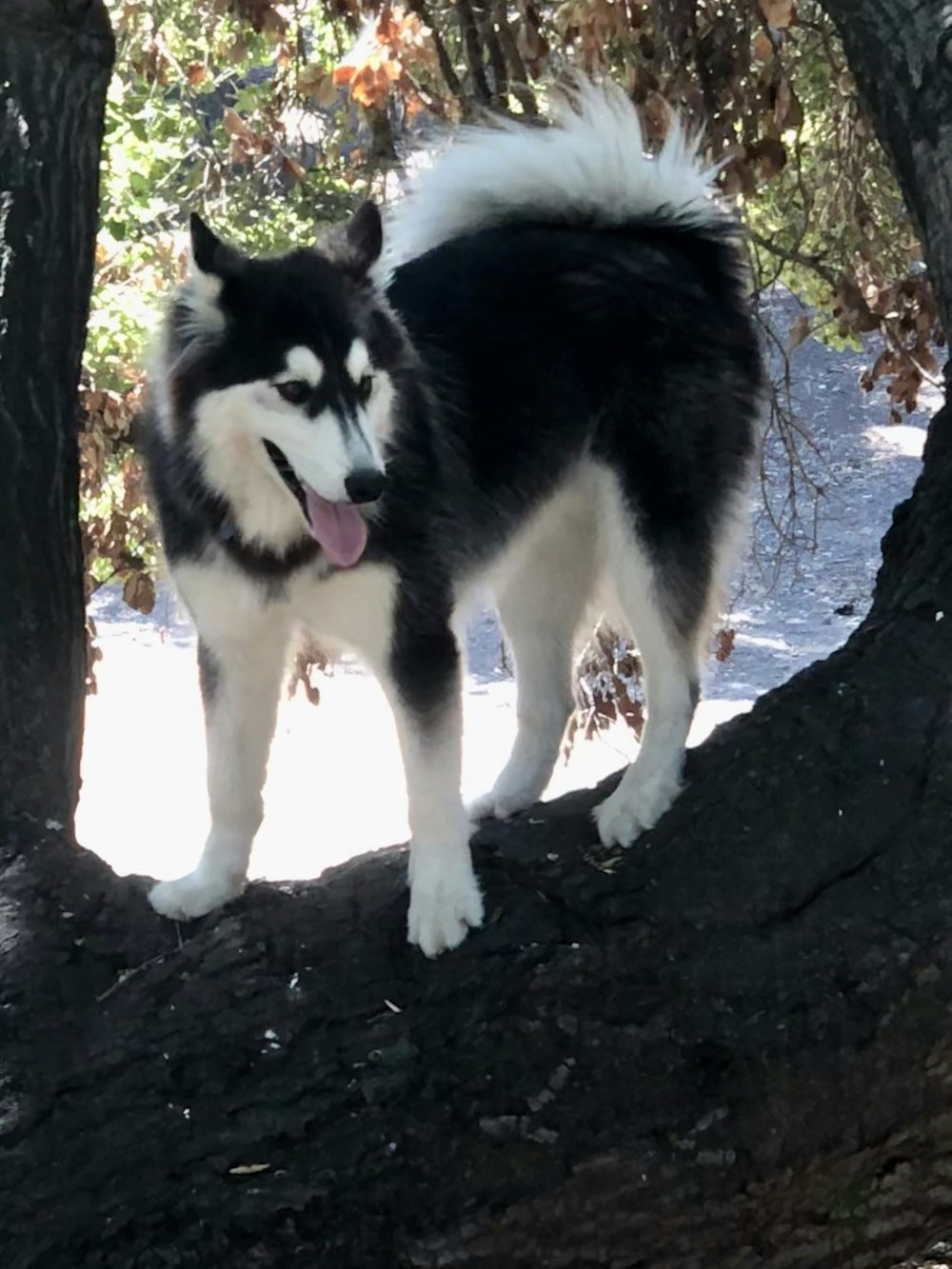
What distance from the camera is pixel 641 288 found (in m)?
3.27

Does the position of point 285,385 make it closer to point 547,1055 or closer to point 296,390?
point 296,390

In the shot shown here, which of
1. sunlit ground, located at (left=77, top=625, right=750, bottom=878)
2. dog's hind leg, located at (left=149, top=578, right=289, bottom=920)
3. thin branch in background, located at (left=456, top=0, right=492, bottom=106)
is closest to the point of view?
dog's hind leg, located at (left=149, top=578, right=289, bottom=920)

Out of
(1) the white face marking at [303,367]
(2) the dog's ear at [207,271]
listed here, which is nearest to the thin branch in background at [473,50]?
(2) the dog's ear at [207,271]

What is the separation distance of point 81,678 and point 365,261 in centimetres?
94

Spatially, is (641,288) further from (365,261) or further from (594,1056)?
(594,1056)

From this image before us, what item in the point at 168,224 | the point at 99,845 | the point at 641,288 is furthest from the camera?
the point at 99,845

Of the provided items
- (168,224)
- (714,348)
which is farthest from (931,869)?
(168,224)

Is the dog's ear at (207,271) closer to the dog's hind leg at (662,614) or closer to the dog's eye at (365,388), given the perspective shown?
the dog's eye at (365,388)

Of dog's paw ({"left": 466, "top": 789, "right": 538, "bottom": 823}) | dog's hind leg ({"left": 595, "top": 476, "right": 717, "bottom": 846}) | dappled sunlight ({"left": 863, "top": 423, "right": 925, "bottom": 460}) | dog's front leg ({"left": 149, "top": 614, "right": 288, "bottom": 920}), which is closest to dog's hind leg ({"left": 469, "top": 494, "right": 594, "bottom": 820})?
dog's paw ({"left": 466, "top": 789, "right": 538, "bottom": 823})

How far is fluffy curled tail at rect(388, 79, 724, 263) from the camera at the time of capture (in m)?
3.31

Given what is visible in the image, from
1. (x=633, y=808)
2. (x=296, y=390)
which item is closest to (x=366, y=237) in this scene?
(x=296, y=390)

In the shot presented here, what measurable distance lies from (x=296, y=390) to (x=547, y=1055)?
1.16m

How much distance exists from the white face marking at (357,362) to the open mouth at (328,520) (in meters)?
0.19

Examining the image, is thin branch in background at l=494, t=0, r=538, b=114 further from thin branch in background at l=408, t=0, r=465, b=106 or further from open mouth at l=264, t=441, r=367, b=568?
open mouth at l=264, t=441, r=367, b=568
